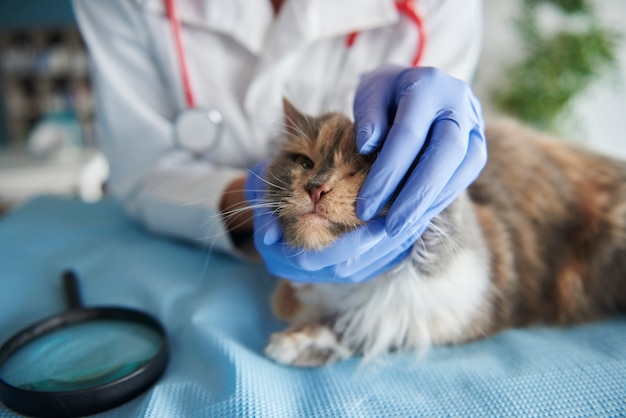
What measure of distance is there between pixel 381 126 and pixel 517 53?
3488 millimetres

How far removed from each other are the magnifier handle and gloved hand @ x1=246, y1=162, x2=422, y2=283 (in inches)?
16.8

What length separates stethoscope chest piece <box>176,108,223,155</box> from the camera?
4.02 feet

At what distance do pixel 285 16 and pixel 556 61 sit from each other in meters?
2.48

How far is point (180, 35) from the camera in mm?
1217

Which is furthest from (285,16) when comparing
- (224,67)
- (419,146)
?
(419,146)

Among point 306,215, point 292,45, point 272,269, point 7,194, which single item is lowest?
point 7,194

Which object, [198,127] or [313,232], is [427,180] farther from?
[198,127]

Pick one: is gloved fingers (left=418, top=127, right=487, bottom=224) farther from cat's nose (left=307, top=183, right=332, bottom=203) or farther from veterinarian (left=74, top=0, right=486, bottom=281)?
veterinarian (left=74, top=0, right=486, bottom=281)

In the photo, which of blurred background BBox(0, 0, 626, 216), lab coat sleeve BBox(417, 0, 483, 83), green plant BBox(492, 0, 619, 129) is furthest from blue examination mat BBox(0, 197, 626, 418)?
green plant BBox(492, 0, 619, 129)

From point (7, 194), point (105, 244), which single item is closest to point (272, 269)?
point (105, 244)

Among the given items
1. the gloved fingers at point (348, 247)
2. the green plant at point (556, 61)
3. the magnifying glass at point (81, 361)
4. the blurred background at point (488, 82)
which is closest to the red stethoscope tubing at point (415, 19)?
the gloved fingers at point (348, 247)

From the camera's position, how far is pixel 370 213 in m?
0.67

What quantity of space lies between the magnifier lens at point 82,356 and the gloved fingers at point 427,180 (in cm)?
47

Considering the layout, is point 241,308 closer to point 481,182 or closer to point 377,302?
point 377,302
